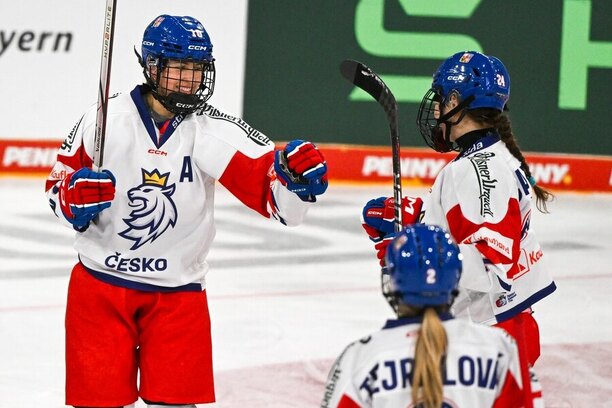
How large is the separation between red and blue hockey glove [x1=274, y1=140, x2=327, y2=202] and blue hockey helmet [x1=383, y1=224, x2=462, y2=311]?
0.87m

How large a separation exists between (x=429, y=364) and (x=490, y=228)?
94 centimetres

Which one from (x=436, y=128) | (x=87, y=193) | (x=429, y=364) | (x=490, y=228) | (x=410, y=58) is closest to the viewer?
(x=429, y=364)

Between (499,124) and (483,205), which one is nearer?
(483,205)

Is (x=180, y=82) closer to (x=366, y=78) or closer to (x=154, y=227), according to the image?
(x=154, y=227)

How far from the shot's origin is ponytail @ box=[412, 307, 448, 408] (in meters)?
2.38

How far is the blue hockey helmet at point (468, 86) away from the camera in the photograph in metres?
3.48

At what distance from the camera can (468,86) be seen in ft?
11.4

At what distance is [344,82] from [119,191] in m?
6.34

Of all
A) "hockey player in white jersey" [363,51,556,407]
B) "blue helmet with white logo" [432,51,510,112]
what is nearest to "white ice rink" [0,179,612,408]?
"hockey player in white jersey" [363,51,556,407]

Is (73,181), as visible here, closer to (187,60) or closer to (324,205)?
(187,60)

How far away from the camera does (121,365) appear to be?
3521 mm

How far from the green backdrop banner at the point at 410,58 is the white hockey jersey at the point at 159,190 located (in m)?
6.10

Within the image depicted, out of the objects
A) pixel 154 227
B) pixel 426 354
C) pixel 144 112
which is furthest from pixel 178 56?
pixel 426 354

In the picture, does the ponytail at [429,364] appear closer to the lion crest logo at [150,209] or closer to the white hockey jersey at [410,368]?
the white hockey jersey at [410,368]
